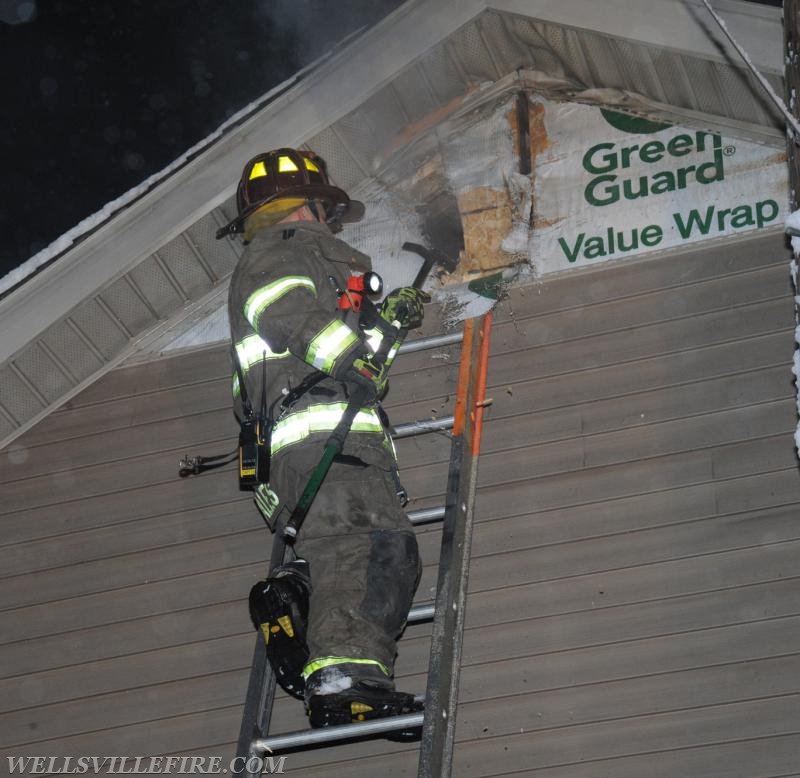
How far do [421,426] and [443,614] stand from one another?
3.25 ft

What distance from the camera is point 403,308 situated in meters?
4.61

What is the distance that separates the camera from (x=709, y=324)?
16.0ft

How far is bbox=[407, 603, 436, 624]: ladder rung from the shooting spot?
4.15 meters

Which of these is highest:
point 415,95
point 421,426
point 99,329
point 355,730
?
point 415,95

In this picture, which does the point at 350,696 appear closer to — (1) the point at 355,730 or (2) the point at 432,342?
(1) the point at 355,730

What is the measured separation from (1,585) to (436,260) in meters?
2.59

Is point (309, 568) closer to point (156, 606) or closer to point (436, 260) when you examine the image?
point (156, 606)

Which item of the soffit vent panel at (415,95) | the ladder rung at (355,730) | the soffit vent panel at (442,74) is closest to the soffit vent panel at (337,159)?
the soffit vent panel at (415,95)

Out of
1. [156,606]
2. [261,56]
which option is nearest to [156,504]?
[156,606]

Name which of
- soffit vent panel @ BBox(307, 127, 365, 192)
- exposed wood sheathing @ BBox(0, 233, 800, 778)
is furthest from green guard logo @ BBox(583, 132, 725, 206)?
soffit vent panel @ BBox(307, 127, 365, 192)

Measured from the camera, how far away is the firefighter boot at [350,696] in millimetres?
3697

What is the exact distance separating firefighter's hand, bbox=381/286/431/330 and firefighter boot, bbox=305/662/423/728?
4.82 ft

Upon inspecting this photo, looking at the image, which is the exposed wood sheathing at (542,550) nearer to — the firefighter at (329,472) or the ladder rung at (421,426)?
the ladder rung at (421,426)

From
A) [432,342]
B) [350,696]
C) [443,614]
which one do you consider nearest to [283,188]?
[432,342]
